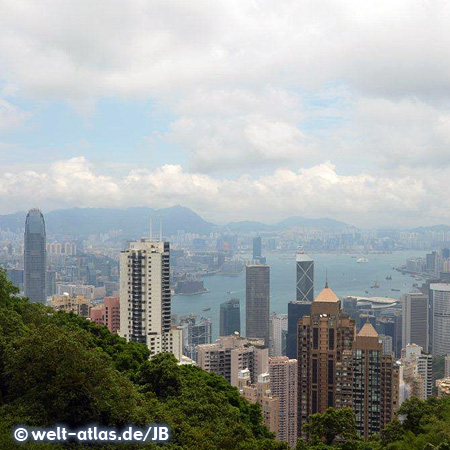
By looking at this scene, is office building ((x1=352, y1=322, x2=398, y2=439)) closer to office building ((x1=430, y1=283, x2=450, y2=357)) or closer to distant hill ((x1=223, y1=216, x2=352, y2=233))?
office building ((x1=430, y1=283, x2=450, y2=357))

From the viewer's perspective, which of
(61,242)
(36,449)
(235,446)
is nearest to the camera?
(36,449)

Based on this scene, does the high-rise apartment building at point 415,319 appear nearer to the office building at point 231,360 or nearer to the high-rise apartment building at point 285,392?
the office building at point 231,360

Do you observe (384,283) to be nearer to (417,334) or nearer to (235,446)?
(417,334)

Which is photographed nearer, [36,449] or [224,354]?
[36,449]

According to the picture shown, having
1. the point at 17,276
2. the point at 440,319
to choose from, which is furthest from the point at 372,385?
the point at 17,276

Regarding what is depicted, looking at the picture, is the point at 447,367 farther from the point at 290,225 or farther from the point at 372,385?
the point at 290,225

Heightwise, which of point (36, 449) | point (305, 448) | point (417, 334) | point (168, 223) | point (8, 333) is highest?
point (168, 223)

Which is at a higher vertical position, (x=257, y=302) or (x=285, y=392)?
(x=257, y=302)

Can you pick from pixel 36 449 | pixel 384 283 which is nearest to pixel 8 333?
pixel 36 449
